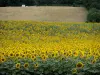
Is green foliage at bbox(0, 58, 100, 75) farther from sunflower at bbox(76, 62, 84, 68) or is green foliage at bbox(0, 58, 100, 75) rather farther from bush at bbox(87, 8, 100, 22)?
bush at bbox(87, 8, 100, 22)

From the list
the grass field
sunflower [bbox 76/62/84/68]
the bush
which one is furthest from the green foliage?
the grass field

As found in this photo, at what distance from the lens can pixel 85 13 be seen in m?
22.5

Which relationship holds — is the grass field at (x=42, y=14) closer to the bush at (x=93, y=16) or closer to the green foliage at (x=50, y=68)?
the bush at (x=93, y=16)

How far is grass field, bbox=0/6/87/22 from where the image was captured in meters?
21.5

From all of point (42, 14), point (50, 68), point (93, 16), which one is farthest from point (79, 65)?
point (42, 14)

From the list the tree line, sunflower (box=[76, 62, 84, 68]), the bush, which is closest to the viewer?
sunflower (box=[76, 62, 84, 68])

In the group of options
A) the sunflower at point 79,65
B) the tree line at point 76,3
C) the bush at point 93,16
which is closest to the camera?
the sunflower at point 79,65

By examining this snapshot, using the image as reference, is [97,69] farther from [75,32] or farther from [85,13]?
[85,13]

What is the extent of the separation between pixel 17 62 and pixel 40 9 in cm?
1653

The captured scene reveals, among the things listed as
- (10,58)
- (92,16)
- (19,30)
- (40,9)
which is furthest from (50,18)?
(10,58)

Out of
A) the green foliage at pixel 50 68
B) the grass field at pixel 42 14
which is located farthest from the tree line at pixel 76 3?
the green foliage at pixel 50 68

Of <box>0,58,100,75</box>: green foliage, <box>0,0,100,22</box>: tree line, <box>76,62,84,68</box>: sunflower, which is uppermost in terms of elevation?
<box>76,62,84,68</box>: sunflower

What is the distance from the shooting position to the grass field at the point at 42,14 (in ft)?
70.6

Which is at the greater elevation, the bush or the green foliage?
the green foliage
